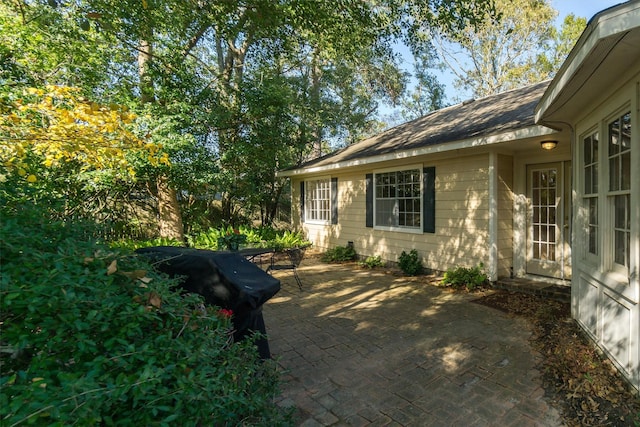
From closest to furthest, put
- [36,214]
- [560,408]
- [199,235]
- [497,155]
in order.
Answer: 1. [36,214]
2. [560,408]
3. [497,155]
4. [199,235]

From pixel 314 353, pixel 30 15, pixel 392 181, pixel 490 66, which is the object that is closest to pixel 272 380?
pixel 314 353

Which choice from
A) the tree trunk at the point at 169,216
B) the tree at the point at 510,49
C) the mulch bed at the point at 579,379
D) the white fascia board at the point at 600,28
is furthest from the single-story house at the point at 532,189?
the tree at the point at 510,49

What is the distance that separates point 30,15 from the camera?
233 inches

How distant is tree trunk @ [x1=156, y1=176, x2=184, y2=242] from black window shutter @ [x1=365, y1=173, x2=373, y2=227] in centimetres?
552

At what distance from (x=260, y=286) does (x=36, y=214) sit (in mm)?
1559

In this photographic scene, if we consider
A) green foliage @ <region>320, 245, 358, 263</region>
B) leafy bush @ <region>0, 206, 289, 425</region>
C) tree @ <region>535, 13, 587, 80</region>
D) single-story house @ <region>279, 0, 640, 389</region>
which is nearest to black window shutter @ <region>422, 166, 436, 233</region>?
single-story house @ <region>279, 0, 640, 389</region>

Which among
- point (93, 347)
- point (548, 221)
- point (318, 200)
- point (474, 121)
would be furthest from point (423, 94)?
point (93, 347)

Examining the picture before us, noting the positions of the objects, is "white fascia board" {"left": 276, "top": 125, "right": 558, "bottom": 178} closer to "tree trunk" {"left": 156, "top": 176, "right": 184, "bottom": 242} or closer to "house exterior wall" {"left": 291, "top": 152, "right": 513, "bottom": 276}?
"house exterior wall" {"left": 291, "top": 152, "right": 513, "bottom": 276}

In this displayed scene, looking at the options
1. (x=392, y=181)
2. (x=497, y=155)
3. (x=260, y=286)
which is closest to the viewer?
(x=260, y=286)

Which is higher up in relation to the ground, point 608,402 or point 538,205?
point 538,205

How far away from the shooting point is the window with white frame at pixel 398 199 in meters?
7.45

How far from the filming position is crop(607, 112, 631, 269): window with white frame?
291 centimetres

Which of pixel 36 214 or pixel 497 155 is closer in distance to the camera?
pixel 36 214

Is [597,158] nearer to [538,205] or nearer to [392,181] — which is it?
[538,205]
